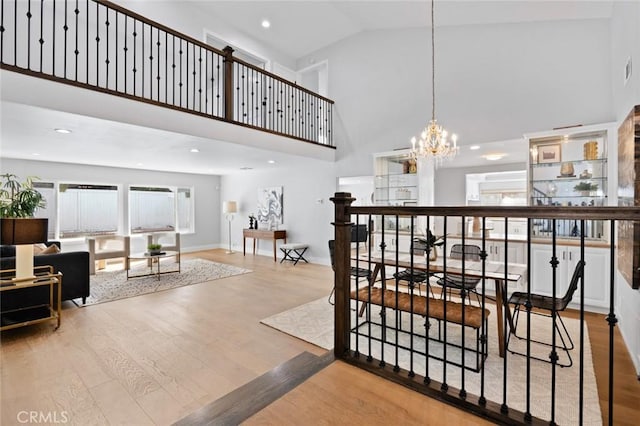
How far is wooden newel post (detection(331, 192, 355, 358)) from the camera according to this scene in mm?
2154

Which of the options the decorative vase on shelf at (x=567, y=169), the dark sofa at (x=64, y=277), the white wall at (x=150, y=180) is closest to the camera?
the dark sofa at (x=64, y=277)

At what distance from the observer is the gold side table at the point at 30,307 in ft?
10.4

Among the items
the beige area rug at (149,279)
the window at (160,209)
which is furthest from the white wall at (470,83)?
the window at (160,209)

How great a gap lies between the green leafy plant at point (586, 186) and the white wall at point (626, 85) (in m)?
0.86

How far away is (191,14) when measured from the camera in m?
6.05

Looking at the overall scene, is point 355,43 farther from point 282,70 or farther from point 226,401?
point 226,401

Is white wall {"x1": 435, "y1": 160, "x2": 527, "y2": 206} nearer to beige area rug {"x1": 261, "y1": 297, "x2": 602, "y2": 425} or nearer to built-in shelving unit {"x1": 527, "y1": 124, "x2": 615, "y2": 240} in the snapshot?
built-in shelving unit {"x1": 527, "y1": 124, "x2": 615, "y2": 240}

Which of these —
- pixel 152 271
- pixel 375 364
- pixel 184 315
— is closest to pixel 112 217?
pixel 152 271

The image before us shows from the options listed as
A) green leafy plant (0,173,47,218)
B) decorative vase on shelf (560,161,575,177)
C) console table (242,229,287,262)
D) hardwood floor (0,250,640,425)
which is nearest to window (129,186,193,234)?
A: console table (242,229,287,262)

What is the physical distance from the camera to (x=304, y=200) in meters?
7.60

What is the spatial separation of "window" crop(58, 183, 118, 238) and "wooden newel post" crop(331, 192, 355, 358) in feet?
25.4

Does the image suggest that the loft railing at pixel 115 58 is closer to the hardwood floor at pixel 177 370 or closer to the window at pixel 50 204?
the hardwood floor at pixel 177 370

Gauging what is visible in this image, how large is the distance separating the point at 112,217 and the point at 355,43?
7278 mm

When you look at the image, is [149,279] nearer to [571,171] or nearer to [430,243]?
[430,243]
